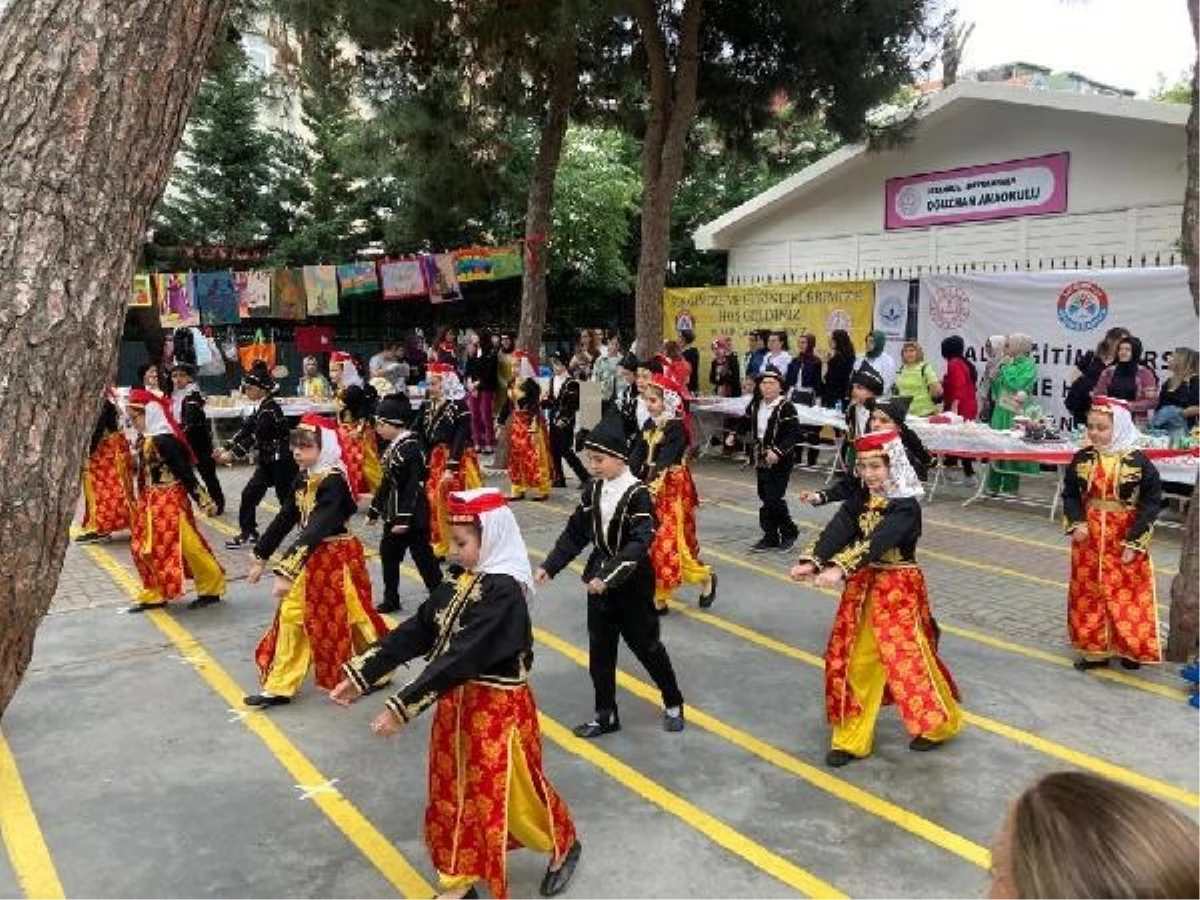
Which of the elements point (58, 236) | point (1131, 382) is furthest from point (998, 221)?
point (58, 236)

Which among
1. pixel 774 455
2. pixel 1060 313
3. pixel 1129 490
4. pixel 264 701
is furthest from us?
pixel 1060 313

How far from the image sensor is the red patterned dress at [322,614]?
6023 mm

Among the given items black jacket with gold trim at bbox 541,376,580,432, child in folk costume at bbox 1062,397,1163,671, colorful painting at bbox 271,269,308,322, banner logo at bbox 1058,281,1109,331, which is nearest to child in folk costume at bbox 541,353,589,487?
black jacket with gold trim at bbox 541,376,580,432

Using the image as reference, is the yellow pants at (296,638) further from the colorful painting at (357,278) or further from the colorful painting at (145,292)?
the colorful painting at (145,292)

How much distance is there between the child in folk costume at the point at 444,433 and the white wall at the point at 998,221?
9962 mm

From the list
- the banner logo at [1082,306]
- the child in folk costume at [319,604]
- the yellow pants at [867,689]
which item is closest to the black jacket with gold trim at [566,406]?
the banner logo at [1082,306]

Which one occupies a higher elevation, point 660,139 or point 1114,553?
point 660,139

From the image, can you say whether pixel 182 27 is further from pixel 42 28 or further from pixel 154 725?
pixel 154 725

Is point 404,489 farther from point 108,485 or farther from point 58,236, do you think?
point 58,236

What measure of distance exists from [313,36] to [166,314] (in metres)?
8.63

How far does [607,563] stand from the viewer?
515cm

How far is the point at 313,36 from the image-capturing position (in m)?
11.2

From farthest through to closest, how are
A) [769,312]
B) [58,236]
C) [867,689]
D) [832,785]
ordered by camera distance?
1. [769,312]
2. [867,689]
3. [832,785]
4. [58,236]

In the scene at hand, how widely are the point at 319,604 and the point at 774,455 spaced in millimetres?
4496
